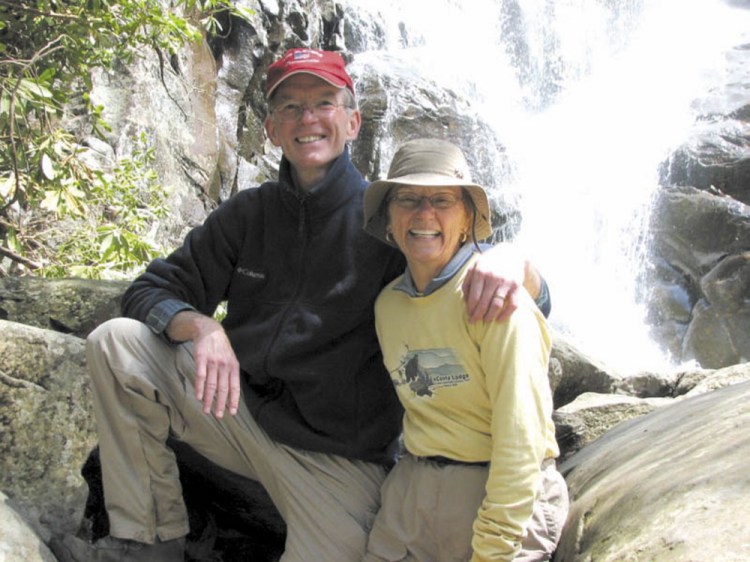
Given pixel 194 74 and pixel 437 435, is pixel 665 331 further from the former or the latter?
pixel 437 435

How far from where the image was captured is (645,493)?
2156 millimetres

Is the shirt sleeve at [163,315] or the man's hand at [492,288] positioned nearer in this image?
the man's hand at [492,288]

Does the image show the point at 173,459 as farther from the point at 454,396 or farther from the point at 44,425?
the point at 454,396

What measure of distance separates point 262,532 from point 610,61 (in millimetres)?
17947

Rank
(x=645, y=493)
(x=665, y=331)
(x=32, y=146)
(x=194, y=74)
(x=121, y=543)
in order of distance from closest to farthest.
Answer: (x=645, y=493), (x=121, y=543), (x=32, y=146), (x=194, y=74), (x=665, y=331)

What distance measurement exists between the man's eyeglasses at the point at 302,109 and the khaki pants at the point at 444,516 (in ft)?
4.50

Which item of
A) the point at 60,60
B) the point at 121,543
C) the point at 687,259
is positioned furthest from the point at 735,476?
the point at 687,259

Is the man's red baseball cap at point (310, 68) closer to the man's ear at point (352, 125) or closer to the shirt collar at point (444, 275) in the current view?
the man's ear at point (352, 125)

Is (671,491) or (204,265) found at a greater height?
(204,265)

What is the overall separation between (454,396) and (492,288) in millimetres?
372

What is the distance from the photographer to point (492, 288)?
7.55 ft

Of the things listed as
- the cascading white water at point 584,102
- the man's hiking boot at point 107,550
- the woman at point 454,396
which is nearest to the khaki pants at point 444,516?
the woman at point 454,396

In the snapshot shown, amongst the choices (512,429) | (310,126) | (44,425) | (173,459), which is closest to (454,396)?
(512,429)

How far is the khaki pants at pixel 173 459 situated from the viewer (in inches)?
107
